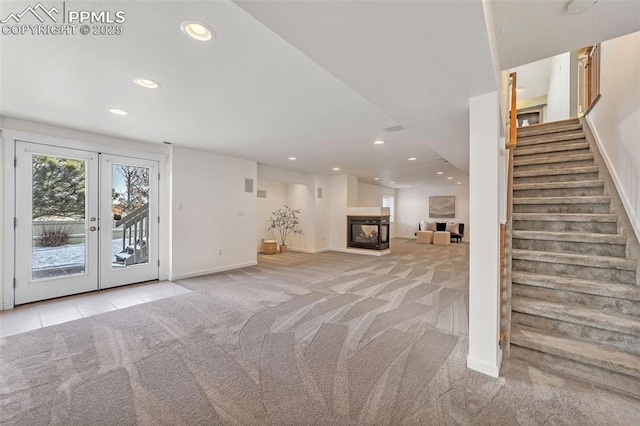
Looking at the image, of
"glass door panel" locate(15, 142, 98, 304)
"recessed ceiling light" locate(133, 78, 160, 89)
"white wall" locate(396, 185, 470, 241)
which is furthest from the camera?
"white wall" locate(396, 185, 470, 241)

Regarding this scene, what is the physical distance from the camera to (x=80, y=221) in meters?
3.89

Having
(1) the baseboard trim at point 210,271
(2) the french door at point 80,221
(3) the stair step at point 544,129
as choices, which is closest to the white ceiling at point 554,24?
(3) the stair step at point 544,129

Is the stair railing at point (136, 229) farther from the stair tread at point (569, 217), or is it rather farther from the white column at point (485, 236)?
the stair tread at point (569, 217)

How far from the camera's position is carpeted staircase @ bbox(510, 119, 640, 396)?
1.99 meters

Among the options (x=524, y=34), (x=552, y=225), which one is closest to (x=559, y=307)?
(x=552, y=225)

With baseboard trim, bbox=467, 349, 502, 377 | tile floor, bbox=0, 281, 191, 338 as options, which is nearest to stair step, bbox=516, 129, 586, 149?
baseboard trim, bbox=467, 349, 502, 377

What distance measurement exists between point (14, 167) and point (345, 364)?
4.80m

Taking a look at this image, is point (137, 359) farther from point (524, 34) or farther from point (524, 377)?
point (524, 34)

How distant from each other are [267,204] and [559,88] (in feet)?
28.5

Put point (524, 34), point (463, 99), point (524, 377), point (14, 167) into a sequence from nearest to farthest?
point (524, 34) < point (524, 377) < point (463, 99) < point (14, 167)

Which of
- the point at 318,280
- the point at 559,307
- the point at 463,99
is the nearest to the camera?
the point at 463,99

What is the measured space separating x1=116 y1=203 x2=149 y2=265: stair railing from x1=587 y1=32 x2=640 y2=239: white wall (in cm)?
652

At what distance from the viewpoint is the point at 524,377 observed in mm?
1939

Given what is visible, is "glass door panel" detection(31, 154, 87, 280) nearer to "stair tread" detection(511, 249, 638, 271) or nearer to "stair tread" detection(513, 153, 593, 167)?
"stair tread" detection(511, 249, 638, 271)
